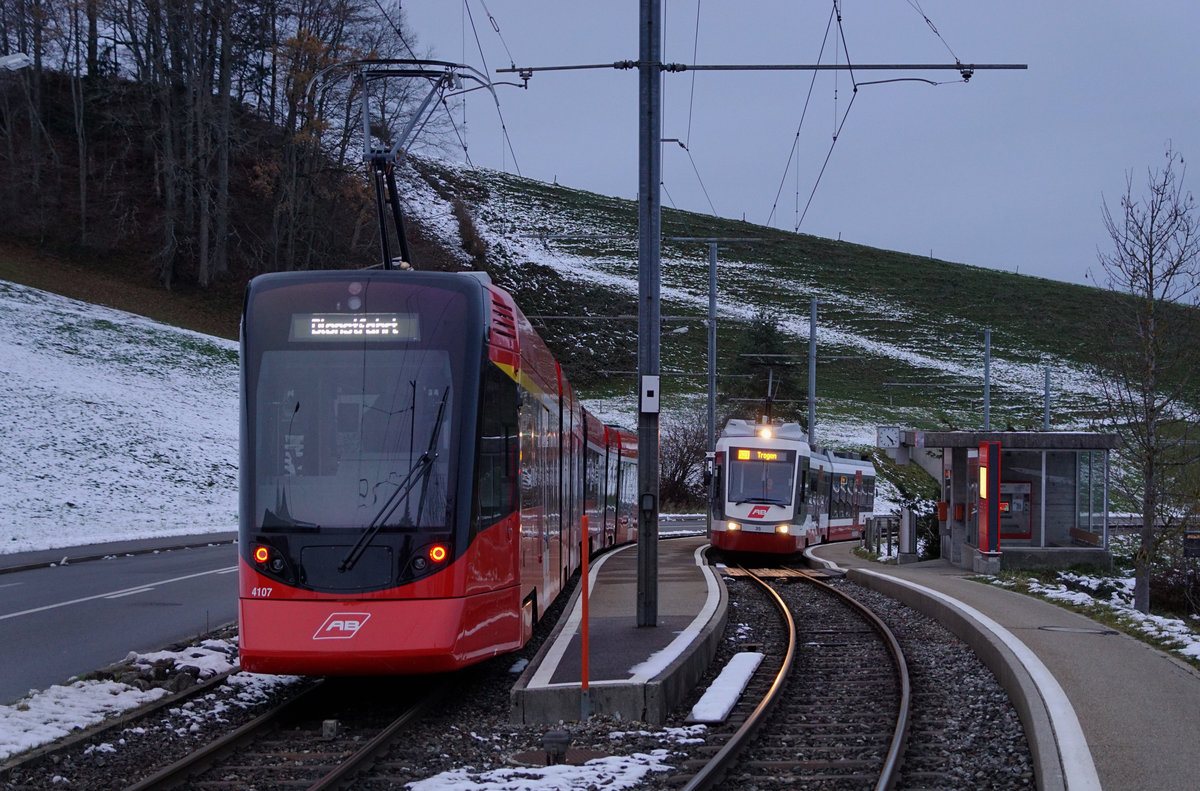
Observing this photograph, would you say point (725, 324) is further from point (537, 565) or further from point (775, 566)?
point (537, 565)

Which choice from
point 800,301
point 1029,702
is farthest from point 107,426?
point 800,301

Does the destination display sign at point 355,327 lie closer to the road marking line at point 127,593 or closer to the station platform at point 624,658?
the station platform at point 624,658

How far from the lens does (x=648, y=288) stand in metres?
13.4

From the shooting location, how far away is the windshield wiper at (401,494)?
912 centimetres

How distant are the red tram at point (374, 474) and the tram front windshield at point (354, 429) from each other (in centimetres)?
1

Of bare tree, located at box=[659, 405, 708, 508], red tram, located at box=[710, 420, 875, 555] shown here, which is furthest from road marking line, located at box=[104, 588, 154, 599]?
bare tree, located at box=[659, 405, 708, 508]

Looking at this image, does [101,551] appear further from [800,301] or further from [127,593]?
[800,301]

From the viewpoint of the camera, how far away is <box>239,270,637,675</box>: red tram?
355 inches

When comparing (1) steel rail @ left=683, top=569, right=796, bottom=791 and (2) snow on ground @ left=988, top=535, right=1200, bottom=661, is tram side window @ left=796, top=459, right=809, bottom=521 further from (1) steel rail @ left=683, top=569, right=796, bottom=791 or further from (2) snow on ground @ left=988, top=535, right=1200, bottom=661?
(1) steel rail @ left=683, top=569, right=796, bottom=791

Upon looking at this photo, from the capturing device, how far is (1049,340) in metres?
87.9

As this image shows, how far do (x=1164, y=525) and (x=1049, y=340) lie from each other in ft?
233

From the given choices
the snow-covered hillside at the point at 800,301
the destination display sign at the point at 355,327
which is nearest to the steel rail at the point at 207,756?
the destination display sign at the point at 355,327

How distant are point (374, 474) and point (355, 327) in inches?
47.4

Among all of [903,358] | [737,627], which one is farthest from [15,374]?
[903,358]
